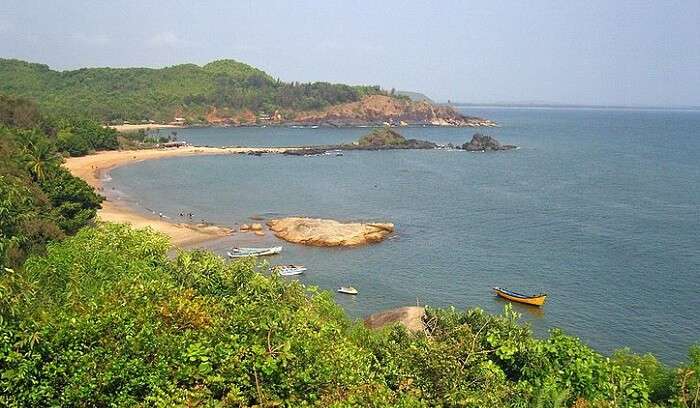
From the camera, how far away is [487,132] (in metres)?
169

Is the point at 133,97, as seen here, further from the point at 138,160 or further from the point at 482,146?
the point at 482,146

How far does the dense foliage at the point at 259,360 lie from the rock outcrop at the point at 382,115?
577ft

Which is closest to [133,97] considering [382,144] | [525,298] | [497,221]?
[382,144]

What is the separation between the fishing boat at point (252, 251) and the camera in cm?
4256

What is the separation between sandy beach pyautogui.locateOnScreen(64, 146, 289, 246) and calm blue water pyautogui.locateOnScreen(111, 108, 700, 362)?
102 inches

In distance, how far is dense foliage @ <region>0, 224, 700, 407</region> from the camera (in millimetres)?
10469

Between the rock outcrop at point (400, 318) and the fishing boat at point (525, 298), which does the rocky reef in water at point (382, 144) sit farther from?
the rock outcrop at point (400, 318)

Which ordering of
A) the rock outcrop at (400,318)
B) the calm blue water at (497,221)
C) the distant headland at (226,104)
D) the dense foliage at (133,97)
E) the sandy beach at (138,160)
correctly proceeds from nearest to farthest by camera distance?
1. the rock outcrop at (400,318)
2. the calm blue water at (497,221)
3. the sandy beach at (138,160)
4. the dense foliage at (133,97)
5. the distant headland at (226,104)

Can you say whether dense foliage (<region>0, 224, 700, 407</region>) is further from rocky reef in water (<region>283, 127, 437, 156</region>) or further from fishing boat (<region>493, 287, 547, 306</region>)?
rocky reef in water (<region>283, 127, 437, 156</region>)

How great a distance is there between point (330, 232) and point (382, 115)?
491ft

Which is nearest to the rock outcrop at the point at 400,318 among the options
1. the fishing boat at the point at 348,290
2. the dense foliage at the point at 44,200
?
the fishing boat at the point at 348,290

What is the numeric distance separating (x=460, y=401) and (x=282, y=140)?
129 metres

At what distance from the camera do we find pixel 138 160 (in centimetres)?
9344

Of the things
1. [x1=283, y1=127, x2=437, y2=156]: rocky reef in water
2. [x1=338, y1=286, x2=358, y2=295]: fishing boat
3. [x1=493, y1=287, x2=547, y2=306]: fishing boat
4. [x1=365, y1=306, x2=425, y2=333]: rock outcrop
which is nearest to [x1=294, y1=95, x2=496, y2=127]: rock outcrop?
[x1=283, y1=127, x2=437, y2=156]: rocky reef in water
